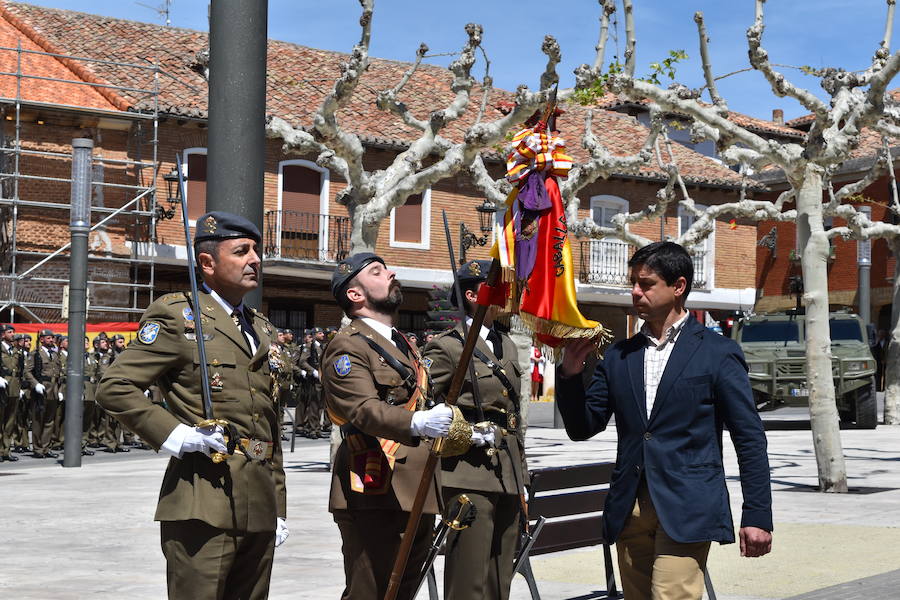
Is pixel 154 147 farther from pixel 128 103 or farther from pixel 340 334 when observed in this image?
pixel 340 334

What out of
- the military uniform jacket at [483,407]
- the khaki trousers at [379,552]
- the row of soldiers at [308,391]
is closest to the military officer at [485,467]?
the military uniform jacket at [483,407]

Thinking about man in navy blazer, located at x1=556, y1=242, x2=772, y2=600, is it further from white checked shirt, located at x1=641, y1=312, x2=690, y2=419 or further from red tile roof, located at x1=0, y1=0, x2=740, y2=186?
red tile roof, located at x1=0, y1=0, x2=740, y2=186

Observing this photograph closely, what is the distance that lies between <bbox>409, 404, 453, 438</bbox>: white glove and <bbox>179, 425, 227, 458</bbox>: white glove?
26.8 inches

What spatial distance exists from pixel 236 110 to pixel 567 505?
335 cm

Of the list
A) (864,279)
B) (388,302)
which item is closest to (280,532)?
(388,302)

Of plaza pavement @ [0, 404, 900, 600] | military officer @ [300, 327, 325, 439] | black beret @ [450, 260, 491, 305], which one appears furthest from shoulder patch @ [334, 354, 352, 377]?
military officer @ [300, 327, 325, 439]

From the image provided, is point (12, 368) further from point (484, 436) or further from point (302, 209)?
point (484, 436)

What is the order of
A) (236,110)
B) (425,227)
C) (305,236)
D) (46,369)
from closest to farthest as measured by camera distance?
(236,110) < (46,369) < (305,236) < (425,227)

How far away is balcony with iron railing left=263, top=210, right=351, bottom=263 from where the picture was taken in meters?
33.6

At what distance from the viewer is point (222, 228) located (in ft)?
15.9

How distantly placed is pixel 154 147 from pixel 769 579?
2382 centimetres

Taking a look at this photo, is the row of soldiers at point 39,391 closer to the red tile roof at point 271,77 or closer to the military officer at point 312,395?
the military officer at point 312,395

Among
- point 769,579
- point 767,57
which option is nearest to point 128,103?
A: point 767,57

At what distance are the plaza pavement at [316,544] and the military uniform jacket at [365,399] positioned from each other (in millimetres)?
2857
